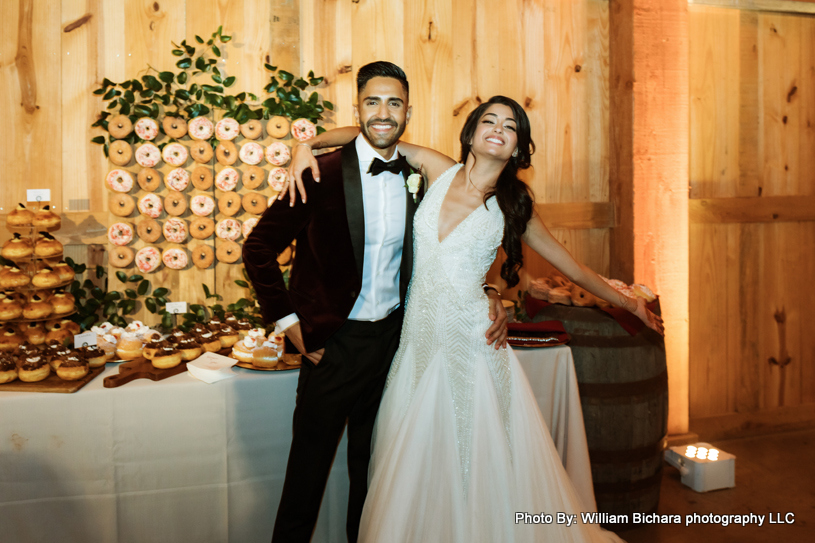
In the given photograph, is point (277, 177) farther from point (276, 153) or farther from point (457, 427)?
point (457, 427)

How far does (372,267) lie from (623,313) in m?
1.34

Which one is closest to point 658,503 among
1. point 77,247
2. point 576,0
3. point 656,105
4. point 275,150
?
point 656,105

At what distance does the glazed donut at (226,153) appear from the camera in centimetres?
291

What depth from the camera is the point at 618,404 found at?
2.54m

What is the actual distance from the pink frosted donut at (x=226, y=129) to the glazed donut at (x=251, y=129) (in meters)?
0.04

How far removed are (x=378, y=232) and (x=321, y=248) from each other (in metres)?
0.20

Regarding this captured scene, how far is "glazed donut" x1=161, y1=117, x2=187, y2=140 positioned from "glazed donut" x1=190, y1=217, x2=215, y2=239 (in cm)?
44

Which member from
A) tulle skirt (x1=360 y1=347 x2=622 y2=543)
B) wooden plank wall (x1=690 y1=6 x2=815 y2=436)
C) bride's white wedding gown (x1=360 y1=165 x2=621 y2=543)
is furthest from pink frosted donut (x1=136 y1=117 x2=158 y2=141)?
wooden plank wall (x1=690 y1=6 x2=815 y2=436)

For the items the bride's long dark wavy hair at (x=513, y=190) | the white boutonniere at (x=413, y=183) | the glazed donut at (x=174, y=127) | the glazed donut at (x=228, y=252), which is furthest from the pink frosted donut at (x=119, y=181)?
the bride's long dark wavy hair at (x=513, y=190)

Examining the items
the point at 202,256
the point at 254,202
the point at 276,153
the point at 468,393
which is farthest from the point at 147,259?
the point at 468,393

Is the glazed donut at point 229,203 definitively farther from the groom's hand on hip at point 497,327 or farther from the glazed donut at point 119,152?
the groom's hand on hip at point 497,327

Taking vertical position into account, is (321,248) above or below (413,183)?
below

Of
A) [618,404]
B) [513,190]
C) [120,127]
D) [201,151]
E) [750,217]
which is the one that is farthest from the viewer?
[750,217]

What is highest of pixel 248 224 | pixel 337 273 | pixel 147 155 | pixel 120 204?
pixel 147 155
